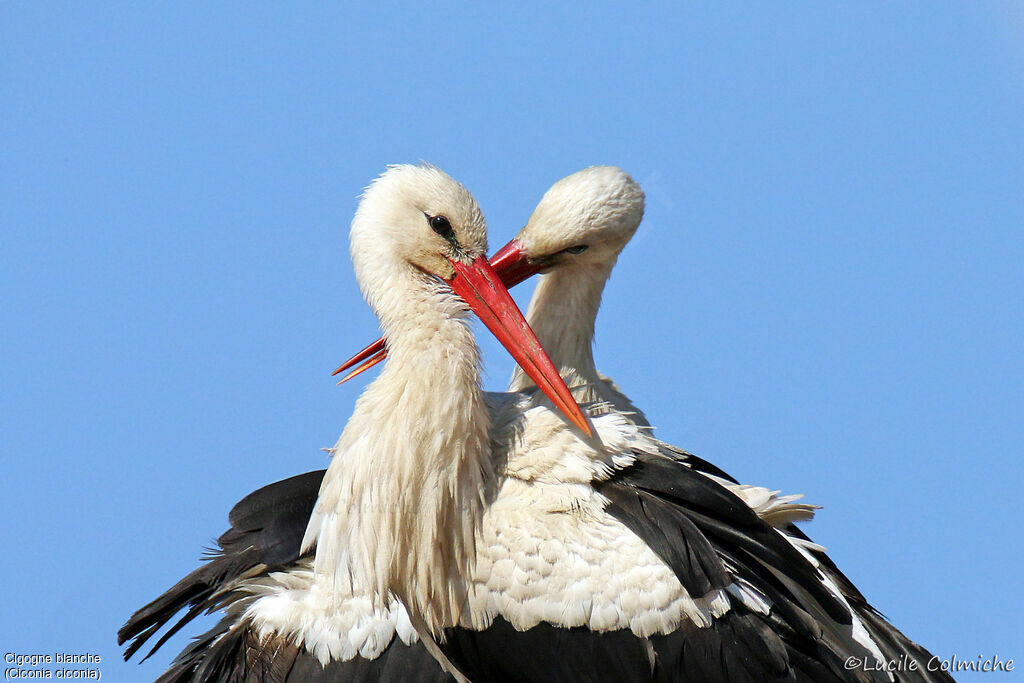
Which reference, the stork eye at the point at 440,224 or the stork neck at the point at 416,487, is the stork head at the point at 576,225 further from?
the stork neck at the point at 416,487

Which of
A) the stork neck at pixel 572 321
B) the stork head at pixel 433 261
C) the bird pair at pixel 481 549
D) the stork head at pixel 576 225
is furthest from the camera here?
the stork neck at pixel 572 321

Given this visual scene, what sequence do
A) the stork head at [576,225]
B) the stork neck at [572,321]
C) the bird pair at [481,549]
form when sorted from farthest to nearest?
the stork neck at [572,321] → the stork head at [576,225] → the bird pair at [481,549]

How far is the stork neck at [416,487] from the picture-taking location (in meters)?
2.61

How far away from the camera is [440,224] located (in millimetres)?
2791

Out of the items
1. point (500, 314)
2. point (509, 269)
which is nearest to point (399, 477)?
point (500, 314)

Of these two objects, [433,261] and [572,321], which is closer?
[433,261]

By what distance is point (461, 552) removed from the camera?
264cm

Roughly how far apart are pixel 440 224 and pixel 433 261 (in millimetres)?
102

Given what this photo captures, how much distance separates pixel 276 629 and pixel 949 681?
1954 mm

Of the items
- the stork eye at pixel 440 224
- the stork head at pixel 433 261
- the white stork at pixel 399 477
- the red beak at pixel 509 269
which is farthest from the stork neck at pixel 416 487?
the red beak at pixel 509 269

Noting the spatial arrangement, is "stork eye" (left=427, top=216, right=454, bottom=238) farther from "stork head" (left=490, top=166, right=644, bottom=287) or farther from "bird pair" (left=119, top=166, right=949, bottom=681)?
"stork head" (left=490, top=166, right=644, bottom=287)

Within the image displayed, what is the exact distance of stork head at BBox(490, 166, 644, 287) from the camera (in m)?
3.48

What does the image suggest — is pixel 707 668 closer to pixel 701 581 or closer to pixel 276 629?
pixel 701 581

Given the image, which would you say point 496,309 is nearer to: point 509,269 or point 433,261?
point 433,261
